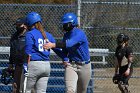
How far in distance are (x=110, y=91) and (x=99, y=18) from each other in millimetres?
2154

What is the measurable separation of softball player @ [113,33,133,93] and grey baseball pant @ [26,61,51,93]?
3.94 meters

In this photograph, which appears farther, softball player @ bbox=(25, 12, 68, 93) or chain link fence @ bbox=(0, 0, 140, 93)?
chain link fence @ bbox=(0, 0, 140, 93)

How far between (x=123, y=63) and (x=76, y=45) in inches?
149

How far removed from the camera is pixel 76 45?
8727 mm

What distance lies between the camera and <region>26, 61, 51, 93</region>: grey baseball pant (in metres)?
8.26

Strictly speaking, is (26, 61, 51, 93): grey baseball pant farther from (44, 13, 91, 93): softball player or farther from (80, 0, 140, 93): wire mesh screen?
(80, 0, 140, 93): wire mesh screen

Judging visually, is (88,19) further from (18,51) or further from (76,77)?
(76,77)

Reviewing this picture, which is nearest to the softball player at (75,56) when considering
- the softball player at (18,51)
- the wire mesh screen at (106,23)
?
the softball player at (18,51)

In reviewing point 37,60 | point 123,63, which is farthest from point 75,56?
point 123,63

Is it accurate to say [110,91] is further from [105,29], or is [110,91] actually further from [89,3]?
[89,3]

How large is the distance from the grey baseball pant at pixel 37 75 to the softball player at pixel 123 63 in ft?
12.9

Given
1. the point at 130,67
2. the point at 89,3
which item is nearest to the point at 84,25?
the point at 89,3

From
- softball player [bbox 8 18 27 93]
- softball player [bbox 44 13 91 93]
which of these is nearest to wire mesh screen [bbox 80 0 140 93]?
softball player [bbox 8 18 27 93]

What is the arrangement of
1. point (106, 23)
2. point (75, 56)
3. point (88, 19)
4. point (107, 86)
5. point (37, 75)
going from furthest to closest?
point (107, 86), point (106, 23), point (88, 19), point (75, 56), point (37, 75)
